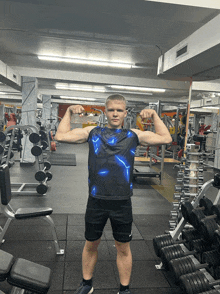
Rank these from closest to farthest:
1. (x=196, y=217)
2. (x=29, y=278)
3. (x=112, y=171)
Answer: (x=29, y=278), (x=112, y=171), (x=196, y=217)

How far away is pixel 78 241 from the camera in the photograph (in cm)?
246

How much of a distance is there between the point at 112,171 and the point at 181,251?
35.1 inches

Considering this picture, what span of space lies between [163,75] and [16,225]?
282 centimetres

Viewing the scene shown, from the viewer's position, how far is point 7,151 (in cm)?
390

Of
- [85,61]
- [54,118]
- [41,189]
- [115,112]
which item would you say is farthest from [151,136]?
[54,118]

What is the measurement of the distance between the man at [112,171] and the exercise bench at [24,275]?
2.06 ft

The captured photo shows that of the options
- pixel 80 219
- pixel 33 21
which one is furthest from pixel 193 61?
pixel 80 219

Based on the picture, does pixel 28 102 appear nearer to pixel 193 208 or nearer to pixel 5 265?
pixel 193 208

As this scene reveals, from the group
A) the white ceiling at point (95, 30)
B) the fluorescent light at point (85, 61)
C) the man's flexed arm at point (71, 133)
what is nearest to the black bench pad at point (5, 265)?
the man's flexed arm at point (71, 133)

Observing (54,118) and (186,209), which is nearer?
(186,209)

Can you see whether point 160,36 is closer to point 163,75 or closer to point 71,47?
point 163,75

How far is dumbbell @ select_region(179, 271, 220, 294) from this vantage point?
154 centimetres

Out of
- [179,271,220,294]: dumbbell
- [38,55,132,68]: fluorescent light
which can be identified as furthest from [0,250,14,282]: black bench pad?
[38,55,132,68]: fluorescent light

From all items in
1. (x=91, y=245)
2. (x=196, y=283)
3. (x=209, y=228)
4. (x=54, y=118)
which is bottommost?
(x=196, y=283)
